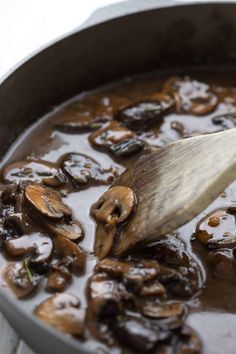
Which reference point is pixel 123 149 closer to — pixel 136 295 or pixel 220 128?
pixel 220 128

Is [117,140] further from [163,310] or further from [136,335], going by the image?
[136,335]

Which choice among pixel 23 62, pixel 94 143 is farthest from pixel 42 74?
pixel 94 143

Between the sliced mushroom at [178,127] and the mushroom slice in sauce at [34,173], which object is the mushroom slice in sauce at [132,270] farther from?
the sliced mushroom at [178,127]

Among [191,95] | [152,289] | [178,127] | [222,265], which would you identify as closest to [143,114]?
[178,127]

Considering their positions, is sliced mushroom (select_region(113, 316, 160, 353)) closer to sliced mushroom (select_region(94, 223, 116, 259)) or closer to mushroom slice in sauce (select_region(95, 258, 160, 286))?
mushroom slice in sauce (select_region(95, 258, 160, 286))

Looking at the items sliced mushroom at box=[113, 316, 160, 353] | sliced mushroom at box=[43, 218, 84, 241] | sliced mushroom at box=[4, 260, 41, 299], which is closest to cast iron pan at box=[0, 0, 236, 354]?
sliced mushroom at box=[43, 218, 84, 241]

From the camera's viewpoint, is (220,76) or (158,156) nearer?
(158,156)

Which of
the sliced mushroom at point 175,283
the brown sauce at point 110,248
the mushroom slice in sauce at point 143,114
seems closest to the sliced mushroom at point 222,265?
the brown sauce at point 110,248
